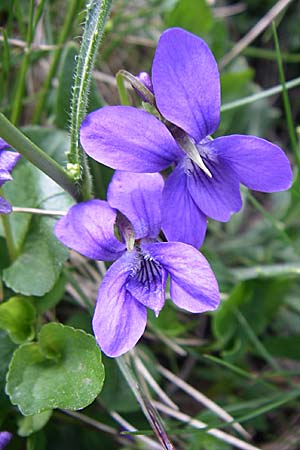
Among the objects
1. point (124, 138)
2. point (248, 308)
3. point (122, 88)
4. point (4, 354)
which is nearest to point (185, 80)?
point (124, 138)

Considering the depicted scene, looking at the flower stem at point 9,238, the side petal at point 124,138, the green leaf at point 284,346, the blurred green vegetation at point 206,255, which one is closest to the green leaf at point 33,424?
the blurred green vegetation at point 206,255

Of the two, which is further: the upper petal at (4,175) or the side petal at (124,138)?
the upper petal at (4,175)

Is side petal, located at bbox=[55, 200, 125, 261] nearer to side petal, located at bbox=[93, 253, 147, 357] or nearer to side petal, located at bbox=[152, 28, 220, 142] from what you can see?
side petal, located at bbox=[93, 253, 147, 357]

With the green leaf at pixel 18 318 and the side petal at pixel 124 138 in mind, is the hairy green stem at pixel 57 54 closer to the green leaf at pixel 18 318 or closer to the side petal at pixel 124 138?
the green leaf at pixel 18 318

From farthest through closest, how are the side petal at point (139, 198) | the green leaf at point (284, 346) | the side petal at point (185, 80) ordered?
1. the green leaf at point (284, 346)
2. the side petal at point (139, 198)
3. the side petal at point (185, 80)

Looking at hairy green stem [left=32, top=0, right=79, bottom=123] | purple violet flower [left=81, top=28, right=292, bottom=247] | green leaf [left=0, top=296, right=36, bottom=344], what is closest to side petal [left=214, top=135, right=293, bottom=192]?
purple violet flower [left=81, top=28, right=292, bottom=247]

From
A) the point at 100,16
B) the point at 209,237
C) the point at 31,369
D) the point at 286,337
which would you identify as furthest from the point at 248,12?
the point at 31,369

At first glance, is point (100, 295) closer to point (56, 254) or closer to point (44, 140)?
point (56, 254)
